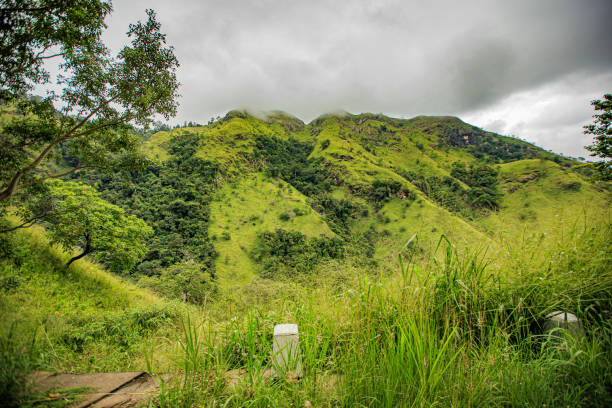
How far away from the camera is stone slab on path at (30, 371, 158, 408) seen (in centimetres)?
132

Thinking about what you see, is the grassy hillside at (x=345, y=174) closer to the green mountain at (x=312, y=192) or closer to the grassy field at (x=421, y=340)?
the green mountain at (x=312, y=192)

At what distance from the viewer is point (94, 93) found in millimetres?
6223

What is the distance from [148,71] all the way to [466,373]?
9.20 m

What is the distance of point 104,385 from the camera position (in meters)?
1.73

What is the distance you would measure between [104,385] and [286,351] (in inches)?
57.4

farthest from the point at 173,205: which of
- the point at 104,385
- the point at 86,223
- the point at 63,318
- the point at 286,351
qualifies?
the point at 286,351

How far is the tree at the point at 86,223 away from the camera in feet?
24.4

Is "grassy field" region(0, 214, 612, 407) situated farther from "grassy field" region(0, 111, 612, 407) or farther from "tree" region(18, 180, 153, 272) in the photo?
"tree" region(18, 180, 153, 272)

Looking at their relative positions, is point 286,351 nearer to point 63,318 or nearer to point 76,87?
point 63,318

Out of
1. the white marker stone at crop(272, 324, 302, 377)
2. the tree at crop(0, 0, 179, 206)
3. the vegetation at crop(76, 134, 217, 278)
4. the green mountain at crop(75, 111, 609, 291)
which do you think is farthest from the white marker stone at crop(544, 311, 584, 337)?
the vegetation at crop(76, 134, 217, 278)

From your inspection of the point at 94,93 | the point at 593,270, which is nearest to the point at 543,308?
the point at 593,270

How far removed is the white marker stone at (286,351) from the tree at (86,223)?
9868 millimetres

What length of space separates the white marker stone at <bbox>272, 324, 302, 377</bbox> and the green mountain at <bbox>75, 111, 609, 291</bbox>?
143cm

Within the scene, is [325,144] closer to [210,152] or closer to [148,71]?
[210,152]
